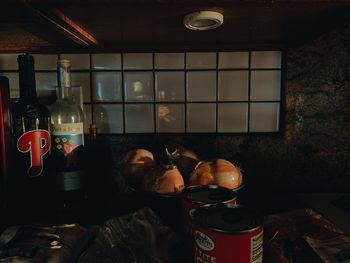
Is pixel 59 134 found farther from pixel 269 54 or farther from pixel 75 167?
pixel 269 54

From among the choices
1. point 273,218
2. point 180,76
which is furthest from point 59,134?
point 273,218

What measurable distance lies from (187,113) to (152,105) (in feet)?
0.39

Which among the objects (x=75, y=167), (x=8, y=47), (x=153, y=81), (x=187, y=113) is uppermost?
(x=8, y=47)

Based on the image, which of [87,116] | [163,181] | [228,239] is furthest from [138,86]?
[228,239]

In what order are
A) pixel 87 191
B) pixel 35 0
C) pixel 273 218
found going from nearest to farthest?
1. pixel 35 0
2. pixel 273 218
3. pixel 87 191

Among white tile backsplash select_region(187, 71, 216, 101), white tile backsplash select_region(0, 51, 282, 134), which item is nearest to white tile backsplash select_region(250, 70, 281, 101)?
white tile backsplash select_region(0, 51, 282, 134)

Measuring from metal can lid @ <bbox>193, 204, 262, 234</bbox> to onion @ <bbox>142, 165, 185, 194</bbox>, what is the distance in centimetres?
15

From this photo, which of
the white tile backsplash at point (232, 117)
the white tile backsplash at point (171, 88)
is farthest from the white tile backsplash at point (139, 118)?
the white tile backsplash at point (232, 117)

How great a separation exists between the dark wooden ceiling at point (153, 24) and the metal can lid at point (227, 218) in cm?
36

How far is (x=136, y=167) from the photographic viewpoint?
0.72 metres

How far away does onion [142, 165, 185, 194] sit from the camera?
61cm

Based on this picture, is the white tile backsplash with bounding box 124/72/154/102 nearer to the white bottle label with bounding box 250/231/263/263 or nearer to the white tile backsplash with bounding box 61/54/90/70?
the white tile backsplash with bounding box 61/54/90/70

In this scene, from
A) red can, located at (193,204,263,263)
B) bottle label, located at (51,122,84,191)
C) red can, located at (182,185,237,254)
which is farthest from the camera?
bottle label, located at (51,122,84,191)

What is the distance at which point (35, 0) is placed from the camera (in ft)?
1.54
